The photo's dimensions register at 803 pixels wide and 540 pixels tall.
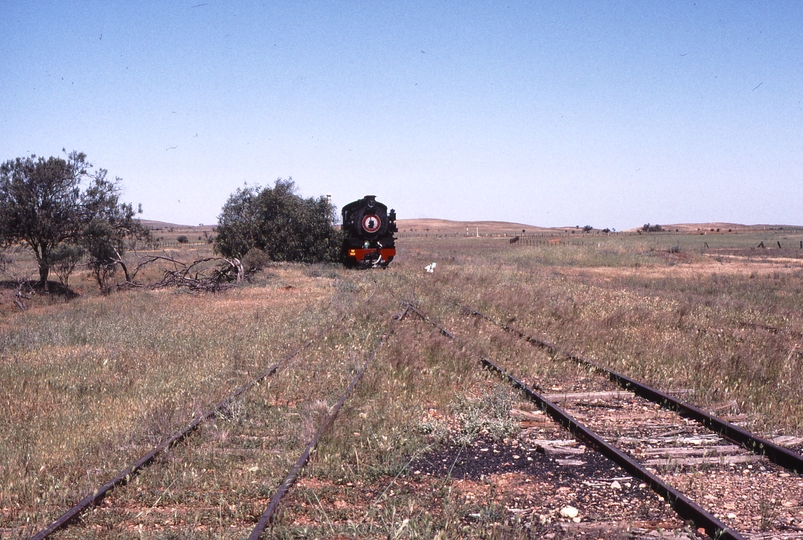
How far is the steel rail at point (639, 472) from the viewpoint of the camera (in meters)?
3.97

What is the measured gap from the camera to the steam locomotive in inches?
1110

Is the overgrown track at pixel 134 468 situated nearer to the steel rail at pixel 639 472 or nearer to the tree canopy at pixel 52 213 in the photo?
the steel rail at pixel 639 472

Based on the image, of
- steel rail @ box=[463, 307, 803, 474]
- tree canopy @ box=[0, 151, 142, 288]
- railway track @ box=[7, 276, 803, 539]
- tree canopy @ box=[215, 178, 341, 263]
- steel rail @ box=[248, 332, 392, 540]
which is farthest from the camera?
tree canopy @ box=[215, 178, 341, 263]

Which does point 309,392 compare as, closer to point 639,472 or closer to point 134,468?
point 134,468

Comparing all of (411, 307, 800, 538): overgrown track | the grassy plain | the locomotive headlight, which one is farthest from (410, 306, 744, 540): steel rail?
the locomotive headlight

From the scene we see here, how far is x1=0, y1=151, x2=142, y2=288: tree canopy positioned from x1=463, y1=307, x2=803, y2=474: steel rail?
2063 cm

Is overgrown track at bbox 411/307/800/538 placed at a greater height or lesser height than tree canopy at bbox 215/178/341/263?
lesser

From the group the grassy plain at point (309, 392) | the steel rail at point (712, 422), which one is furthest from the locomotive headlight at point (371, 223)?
the steel rail at point (712, 422)

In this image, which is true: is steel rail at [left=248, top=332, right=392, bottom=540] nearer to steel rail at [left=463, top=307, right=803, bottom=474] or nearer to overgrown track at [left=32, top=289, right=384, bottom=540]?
overgrown track at [left=32, top=289, right=384, bottom=540]

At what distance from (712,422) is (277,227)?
2712 centimetres

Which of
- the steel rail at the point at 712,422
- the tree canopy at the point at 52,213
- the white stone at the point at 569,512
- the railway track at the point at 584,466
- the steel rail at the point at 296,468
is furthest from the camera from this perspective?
the tree canopy at the point at 52,213

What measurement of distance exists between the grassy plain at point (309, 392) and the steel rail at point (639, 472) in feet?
1.68

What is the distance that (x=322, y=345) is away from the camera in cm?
1035

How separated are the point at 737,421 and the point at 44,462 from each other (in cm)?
684
